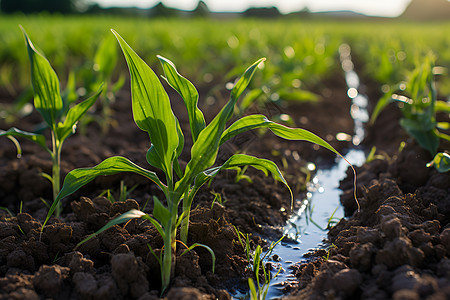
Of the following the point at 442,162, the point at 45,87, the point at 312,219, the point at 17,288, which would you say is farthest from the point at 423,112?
the point at 17,288

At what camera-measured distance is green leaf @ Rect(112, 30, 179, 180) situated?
1388 millimetres

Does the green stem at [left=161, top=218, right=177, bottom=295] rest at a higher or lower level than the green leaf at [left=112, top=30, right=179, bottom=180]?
lower

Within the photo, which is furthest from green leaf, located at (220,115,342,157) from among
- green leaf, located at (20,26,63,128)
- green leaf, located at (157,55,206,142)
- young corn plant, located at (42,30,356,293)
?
green leaf, located at (20,26,63,128)

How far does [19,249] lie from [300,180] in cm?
181

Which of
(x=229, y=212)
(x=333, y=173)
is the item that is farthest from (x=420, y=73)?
(x=229, y=212)

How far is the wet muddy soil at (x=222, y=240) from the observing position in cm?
136

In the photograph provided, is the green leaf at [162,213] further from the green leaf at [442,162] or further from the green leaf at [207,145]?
the green leaf at [442,162]

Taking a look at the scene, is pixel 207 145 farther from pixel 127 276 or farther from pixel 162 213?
pixel 127 276

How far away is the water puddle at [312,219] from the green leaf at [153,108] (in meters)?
0.69

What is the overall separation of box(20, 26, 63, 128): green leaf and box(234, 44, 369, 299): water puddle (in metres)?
1.19

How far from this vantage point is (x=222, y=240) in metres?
1.71

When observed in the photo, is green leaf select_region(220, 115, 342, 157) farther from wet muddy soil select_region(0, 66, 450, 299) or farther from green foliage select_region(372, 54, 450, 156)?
green foliage select_region(372, 54, 450, 156)

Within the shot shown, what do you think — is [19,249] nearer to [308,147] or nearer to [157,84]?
[157,84]

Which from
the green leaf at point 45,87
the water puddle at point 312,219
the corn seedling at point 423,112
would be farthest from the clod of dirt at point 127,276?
the corn seedling at point 423,112
